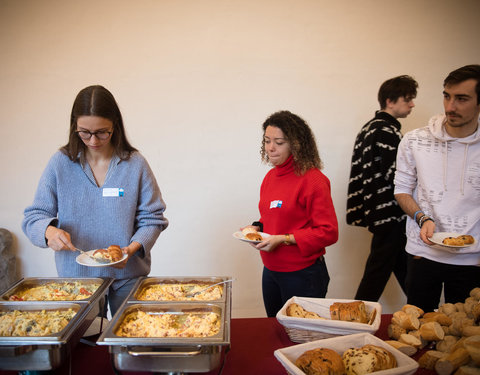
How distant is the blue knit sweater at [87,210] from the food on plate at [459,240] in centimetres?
140

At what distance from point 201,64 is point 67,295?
243cm

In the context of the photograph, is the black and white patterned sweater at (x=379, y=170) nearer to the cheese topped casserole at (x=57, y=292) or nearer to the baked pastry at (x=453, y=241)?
the baked pastry at (x=453, y=241)

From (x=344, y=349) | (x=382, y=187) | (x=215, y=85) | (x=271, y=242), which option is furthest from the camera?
(x=215, y=85)

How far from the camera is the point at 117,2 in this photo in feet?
10.2

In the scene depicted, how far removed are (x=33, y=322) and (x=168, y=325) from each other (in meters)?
0.45

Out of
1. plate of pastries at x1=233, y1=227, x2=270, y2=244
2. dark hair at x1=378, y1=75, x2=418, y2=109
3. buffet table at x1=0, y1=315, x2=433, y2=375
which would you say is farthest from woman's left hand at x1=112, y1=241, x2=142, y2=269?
dark hair at x1=378, y1=75, x2=418, y2=109

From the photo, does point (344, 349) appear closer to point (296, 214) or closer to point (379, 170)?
point (296, 214)

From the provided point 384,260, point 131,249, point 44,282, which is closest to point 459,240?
point 384,260

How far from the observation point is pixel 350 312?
4.18 ft

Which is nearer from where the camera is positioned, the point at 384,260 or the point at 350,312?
the point at 350,312

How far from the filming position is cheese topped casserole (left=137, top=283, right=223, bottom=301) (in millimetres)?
1424

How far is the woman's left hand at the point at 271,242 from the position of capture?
179 centimetres

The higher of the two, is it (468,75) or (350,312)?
(468,75)

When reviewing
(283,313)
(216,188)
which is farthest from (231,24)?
(283,313)
